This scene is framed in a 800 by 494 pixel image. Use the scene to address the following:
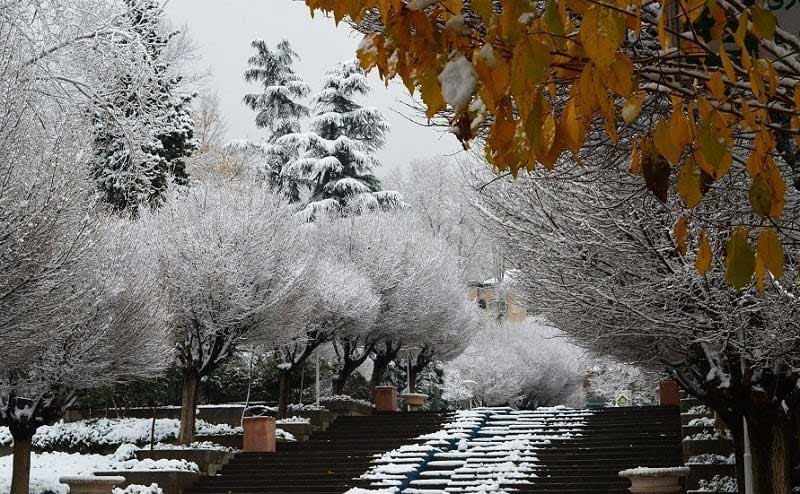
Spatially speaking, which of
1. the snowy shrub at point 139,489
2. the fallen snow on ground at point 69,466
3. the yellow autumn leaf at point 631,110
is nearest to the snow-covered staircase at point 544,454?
the snowy shrub at point 139,489

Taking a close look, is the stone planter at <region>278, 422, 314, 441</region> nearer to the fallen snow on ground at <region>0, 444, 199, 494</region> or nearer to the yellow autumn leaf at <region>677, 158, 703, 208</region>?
the fallen snow on ground at <region>0, 444, 199, 494</region>

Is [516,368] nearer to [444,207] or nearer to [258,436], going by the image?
[444,207]

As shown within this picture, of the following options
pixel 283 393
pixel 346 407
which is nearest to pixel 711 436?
pixel 346 407

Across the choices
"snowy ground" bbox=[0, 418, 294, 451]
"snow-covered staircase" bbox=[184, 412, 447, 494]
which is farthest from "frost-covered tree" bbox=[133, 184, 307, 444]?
"snowy ground" bbox=[0, 418, 294, 451]

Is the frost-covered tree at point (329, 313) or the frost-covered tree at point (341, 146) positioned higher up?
the frost-covered tree at point (341, 146)

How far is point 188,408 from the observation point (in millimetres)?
24531

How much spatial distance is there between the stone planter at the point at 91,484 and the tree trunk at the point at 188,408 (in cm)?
627

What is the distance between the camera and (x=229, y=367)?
115 feet

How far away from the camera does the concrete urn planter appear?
15820 mm


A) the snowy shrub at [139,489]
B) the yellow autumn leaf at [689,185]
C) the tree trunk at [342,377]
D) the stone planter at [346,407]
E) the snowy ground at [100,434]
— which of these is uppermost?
the tree trunk at [342,377]

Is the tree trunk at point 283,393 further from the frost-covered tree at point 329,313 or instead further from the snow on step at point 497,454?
the snow on step at point 497,454

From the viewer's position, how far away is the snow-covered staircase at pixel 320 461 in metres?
21.2

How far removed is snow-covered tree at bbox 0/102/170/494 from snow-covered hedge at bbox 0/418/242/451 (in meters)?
6.10

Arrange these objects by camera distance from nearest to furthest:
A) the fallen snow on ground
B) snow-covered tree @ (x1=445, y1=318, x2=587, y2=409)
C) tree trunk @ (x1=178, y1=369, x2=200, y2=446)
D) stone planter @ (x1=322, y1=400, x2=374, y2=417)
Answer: the fallen snow on ground, tree trunk @ (x1=178, y1=369, x2=200, y2=446), stone planter @ (x1=322, y1=400, x2=374, y2=417), snow-covered tree @ (x1=445, y1=318, x2=587, y2=409)
